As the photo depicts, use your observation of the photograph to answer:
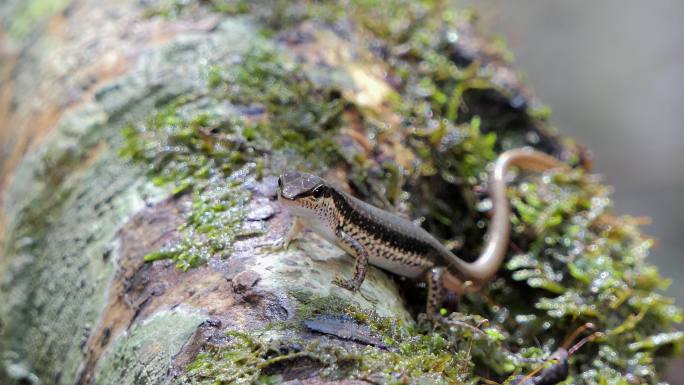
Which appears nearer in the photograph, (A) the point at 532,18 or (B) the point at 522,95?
(B) the point at 522,95

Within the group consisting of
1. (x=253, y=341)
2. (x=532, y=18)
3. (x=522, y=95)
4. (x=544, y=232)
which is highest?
(x=532, y=18)

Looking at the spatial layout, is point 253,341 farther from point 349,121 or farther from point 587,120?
point 587,120

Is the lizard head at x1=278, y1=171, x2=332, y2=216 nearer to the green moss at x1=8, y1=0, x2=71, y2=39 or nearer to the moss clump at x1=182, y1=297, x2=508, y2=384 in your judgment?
the moss clump at x1=182, y1=297, x2=508, y2=384

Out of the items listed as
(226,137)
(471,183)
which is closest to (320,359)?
(226,137)

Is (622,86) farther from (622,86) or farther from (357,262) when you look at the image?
(357,262)


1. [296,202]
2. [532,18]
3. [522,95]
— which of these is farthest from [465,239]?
[532,18]

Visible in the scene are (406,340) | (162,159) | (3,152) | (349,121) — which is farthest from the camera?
(3,152)

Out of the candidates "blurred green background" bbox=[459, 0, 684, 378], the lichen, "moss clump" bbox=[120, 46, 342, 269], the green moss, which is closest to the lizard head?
"moss clump" bbox=[120, 46, 342, 269]
